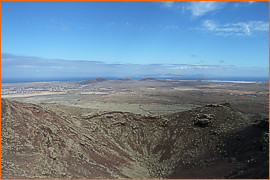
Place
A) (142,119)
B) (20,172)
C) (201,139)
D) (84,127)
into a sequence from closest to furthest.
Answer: (20,172) → (201,139) → (84,127) → (142,119)

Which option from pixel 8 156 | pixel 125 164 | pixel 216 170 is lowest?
pixel 125 164

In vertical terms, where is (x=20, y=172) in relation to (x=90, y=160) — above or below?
above

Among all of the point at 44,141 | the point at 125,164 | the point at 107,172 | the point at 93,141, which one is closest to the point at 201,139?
the point at 125,164

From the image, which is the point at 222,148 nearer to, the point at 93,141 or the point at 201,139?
the point at 201,139

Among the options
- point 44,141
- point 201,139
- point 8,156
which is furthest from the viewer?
point 201,139

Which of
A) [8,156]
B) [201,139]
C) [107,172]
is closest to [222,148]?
[201,139]

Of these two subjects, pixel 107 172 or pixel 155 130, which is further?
pixel 155 130

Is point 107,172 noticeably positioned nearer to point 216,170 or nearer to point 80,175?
point 80,175
